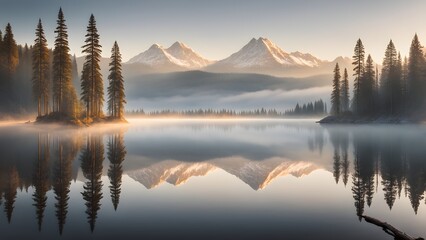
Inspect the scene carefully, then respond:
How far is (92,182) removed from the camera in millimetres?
16984

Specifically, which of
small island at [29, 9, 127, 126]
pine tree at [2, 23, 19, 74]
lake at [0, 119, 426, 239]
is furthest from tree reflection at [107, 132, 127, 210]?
pine tree at [2, 23, 19, 74]

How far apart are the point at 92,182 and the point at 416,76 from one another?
348 ft

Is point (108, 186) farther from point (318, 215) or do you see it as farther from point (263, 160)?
point (263, 160)

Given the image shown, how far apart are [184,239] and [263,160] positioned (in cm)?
1821

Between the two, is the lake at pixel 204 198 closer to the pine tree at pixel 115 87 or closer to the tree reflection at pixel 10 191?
the tree reflection at pixel 10 191

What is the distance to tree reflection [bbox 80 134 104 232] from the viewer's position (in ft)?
39.8

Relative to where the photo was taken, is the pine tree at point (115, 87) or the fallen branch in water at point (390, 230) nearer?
the fallen branch in water at point (390, 230)

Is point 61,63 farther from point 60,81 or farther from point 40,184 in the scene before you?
point 40,184

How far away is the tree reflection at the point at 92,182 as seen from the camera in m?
12.1

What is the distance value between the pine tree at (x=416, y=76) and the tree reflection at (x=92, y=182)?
97383 mm

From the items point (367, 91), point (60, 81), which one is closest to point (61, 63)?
point (60, 81)

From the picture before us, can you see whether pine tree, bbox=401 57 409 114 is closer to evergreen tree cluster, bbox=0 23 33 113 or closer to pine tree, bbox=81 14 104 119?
pine tree, bbox=81 14 104 119

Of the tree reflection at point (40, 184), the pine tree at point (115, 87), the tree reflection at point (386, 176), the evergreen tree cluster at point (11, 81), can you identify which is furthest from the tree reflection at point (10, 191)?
the evergreen tree cluster at point (11, 81)

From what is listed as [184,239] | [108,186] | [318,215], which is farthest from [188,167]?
[184,239]
